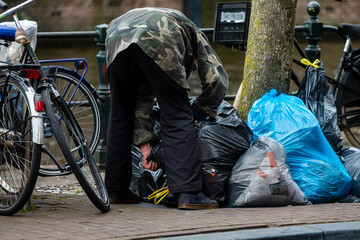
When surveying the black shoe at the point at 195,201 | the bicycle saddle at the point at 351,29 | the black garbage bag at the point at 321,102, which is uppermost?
the bicycle saddle at the point at 351,29

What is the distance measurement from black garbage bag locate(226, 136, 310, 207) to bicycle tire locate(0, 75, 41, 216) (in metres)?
A: 1.30

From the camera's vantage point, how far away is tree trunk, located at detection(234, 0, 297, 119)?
560 centimetres

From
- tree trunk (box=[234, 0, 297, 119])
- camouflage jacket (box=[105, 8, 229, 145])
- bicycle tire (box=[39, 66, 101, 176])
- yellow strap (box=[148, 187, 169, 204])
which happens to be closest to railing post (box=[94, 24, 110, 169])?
bicycle tire (box=[39, 66, 101, 176])

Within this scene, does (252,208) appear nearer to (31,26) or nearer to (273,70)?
(273,70)

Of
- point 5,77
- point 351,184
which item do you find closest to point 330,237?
point 351,184

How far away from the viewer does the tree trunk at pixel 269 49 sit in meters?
5.60

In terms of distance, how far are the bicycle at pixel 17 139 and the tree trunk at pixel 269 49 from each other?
1807 millimetres

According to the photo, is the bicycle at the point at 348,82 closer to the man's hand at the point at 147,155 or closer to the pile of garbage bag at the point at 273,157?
the pile of garbage bag at the point at 273,157

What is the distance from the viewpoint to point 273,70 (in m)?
5.63

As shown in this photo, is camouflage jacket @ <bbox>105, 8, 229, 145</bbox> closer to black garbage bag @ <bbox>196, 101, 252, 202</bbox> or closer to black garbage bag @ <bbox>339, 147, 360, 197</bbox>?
black garbage bag @ <bbox>196, 101, 252, 202</bbox>

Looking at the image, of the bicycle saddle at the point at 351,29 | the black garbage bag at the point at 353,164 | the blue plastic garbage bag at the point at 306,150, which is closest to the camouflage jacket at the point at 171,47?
the blue plastic garbage bag at the point at 306,150

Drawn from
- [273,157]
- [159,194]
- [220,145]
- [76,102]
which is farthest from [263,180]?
[76,102]

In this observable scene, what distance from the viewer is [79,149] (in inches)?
186

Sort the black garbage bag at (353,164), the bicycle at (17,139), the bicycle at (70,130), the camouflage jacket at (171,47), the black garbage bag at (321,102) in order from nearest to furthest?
the bicycle at (17,139)
the bicycle at (70,130)
the camouflage jacket at (171,47)
the black garbage bag at (353,164)
the black garbage bag at (321,102)
